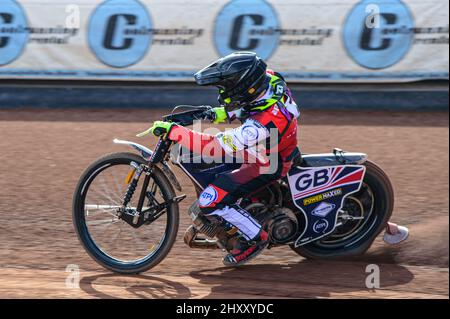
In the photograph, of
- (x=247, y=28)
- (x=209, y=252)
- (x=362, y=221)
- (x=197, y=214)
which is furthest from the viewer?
(x=247, y=28)

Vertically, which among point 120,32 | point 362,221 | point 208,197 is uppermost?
point 120,32

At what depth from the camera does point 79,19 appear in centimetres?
1266

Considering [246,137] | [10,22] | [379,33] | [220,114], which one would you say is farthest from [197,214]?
[10,22]

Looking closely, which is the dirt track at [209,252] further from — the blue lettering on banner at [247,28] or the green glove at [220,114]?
the blue lettering on banner at [247,28]

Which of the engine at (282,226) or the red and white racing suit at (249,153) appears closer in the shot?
the red and white racing suit at (249,153)

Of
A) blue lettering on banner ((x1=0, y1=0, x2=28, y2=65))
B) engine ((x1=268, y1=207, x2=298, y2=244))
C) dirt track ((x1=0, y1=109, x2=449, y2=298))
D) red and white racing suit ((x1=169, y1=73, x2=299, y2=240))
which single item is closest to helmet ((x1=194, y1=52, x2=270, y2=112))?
red and white racing suit ((x1=169, y1=73, x2=299, y2=240))

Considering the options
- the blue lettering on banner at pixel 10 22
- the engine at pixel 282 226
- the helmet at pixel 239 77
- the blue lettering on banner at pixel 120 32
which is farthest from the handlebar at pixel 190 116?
the blue lettering on banner at pixel 10 22

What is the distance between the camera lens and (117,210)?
19.1 feet

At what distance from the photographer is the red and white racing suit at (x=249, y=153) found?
550cm

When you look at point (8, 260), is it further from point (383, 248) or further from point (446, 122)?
point (446, 122)

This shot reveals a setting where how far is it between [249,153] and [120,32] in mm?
7664

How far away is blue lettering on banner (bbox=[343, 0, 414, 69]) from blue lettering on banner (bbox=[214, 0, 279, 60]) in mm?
1226

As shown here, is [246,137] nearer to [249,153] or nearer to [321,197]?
[249,153]

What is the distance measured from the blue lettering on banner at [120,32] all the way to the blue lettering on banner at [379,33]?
11.1 feet
